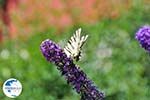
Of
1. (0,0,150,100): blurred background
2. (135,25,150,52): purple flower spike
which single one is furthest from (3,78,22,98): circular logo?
(0,0,150,100): blurred background

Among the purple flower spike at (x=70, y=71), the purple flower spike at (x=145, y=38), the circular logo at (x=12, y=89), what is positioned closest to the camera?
the purple flower spike at (x=70, y=71)

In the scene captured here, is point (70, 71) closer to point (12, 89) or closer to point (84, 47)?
point (12, 89)

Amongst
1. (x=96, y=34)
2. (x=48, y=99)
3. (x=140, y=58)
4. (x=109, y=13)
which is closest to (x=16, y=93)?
(x=48, y=99)

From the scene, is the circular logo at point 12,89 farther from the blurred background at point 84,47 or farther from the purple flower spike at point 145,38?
the blurred background at point 84,47

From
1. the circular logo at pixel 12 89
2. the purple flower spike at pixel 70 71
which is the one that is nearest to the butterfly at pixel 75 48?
the purple flower spike at pixel 70 71

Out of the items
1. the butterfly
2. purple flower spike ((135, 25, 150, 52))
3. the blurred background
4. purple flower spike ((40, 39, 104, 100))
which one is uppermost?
the blurred background

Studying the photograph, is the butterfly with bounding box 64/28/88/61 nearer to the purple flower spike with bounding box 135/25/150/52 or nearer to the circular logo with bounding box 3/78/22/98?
the purple flower spike with bounding box 135/25/150/52
